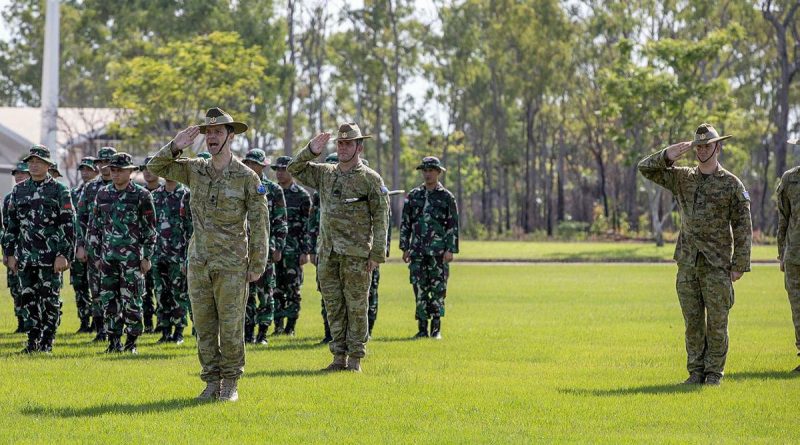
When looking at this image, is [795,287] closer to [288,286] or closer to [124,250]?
[288,286]

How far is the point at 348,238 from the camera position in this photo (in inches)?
506

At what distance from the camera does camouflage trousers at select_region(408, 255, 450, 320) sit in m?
17.1

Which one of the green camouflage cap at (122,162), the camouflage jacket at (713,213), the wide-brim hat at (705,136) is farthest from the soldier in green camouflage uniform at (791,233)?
the green camouflage cap at (122,162)

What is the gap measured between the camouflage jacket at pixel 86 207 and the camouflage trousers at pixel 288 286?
2.46 metres

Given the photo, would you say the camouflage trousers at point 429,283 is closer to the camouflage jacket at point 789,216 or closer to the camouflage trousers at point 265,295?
the camouflage trousers at point 265,295

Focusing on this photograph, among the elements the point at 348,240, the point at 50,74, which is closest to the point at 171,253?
the point at 348,240

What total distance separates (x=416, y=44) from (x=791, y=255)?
65688mm

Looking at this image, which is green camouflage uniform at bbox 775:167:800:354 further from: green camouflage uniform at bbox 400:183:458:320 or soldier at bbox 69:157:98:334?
soldier at bbox 69:157:98:334

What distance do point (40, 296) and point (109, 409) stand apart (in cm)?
432

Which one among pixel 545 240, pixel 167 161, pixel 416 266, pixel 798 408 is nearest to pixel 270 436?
pixel 167 161

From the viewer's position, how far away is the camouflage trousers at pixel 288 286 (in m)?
16.8

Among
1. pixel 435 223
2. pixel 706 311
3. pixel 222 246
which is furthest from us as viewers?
pixel 435 223

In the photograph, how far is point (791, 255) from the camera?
13359 millimetres

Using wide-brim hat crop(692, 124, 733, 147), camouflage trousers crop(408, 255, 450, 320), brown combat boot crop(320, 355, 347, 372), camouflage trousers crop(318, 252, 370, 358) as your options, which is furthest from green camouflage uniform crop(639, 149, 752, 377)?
camouflage trousers crop(408, 255, 450, 320)
